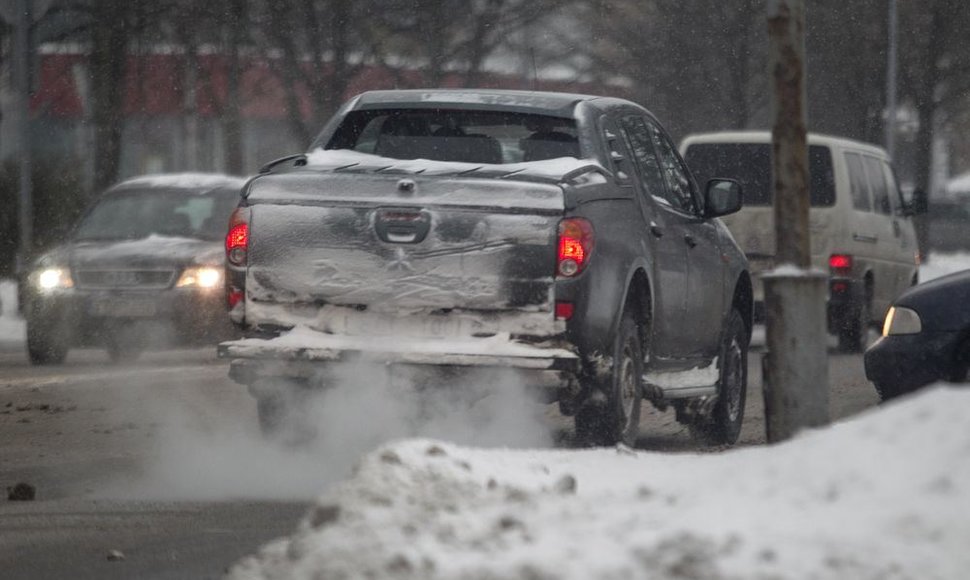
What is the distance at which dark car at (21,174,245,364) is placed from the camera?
1599cm

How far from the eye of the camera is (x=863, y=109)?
144ft

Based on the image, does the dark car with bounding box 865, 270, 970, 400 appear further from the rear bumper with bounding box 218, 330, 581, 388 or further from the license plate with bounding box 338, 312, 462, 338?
the license plate with bounding box 338, 312, 462, 338

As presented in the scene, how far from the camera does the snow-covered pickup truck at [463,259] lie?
8.41 m

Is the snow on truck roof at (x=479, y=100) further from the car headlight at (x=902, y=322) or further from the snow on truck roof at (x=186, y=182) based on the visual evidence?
the snow on truck roof at (x=186, y=182)

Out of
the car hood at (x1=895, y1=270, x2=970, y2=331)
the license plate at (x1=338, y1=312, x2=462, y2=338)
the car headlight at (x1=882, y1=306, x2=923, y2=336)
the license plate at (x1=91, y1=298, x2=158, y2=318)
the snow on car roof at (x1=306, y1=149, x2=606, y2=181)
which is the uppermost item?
the snow on car roof at (x1=306, y1=149, x2=606, y2=181)

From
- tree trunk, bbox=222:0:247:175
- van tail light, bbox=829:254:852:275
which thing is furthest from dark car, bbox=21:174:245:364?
tree trunk, bbox=222:0:247:175

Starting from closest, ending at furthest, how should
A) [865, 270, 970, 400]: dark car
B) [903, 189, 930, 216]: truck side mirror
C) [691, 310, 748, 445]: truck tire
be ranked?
[865, 270, 970, 400]: dark car → [691, 310, 748, 445]: truck tire → [903, 189, 930, 216]: truck side mirror

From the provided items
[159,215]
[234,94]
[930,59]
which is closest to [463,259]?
[159,215]

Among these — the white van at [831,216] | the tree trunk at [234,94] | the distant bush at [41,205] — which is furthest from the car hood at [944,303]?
the tree trunk at [234,94]

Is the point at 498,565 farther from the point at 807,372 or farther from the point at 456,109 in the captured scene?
the point at 456,109

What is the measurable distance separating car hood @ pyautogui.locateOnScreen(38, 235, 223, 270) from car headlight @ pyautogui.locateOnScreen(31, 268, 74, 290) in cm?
8

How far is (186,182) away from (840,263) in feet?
19.2

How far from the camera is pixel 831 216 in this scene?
1792 centimetres

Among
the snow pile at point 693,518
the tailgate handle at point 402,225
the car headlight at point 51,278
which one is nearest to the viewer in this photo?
the snow pile at point 693,518
